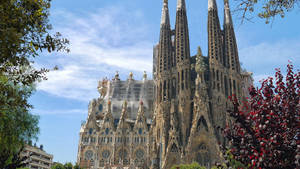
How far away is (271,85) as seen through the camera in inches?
439

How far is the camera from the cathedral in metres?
51.4

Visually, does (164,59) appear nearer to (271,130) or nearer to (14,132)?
(14,132)

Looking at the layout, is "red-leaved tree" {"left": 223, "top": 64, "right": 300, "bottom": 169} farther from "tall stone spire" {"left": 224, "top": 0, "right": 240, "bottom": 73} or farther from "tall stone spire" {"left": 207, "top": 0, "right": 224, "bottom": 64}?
"tall stone spire" {"left": 224, "top": 0, "right": 240, "bottom": 73}

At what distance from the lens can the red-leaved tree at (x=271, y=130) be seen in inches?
330

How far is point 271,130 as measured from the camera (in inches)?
357

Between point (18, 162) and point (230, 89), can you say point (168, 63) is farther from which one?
point (18, 162)

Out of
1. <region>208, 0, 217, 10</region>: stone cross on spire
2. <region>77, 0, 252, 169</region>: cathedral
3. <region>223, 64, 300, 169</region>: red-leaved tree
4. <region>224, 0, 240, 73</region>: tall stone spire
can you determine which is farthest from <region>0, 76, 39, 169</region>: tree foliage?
<region>208, 0, 217, 10</region>: stone cross on spire

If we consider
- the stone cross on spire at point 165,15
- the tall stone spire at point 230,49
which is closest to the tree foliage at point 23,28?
the tall stone spire at point 230,49

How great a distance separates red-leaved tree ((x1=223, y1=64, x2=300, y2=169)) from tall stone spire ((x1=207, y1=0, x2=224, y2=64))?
47724mm

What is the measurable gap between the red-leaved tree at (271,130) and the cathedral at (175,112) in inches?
1586

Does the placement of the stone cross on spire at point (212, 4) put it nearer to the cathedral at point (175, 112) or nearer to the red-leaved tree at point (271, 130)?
the cathedral at point (175, 112)

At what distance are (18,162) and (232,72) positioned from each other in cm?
4759

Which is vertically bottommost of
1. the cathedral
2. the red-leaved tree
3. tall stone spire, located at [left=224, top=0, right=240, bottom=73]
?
the red-leaved tree

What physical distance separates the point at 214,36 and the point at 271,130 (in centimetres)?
5238
